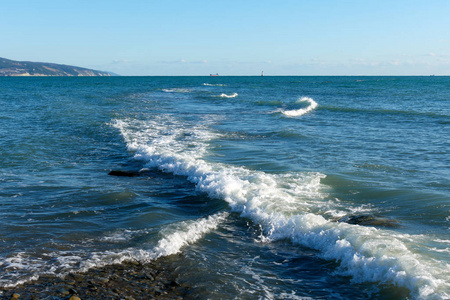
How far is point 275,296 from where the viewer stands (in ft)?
18.9

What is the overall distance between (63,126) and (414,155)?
62.8 ft

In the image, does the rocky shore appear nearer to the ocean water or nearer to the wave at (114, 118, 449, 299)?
the ocean water

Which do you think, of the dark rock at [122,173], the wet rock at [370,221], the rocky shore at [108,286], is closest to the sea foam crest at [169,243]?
the rocky shore at [108,286]

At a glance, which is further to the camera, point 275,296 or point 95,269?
point 95,269

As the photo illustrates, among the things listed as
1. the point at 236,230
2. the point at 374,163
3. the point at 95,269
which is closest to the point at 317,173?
the point at 374,163

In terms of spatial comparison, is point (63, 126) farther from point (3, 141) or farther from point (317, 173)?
point (317, 173)

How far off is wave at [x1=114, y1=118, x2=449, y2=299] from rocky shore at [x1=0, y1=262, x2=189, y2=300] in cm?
258

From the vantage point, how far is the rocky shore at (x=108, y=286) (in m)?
5.42

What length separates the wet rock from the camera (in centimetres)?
827

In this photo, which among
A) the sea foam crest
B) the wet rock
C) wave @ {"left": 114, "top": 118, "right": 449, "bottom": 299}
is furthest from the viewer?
the wet rock

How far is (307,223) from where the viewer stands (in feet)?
27.0

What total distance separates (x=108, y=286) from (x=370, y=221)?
5.43 m

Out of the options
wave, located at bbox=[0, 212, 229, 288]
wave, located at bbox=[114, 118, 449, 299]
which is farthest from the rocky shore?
wave, located at bbox=[114, 118, 449, 299]

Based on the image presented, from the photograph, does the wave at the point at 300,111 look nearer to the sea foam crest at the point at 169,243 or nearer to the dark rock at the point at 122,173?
the dark rock at the point at 122,173
